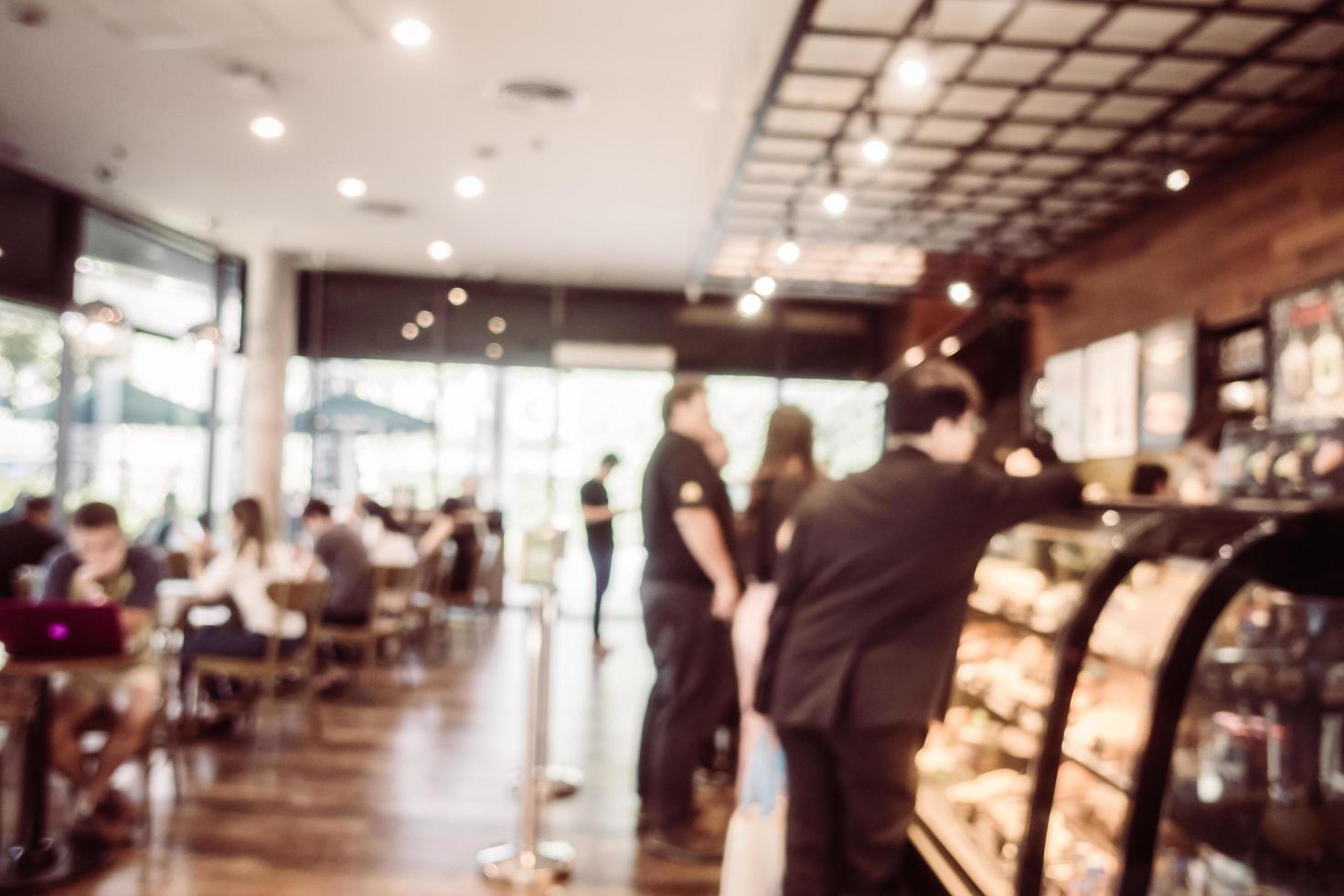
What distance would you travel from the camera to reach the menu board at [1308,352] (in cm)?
431

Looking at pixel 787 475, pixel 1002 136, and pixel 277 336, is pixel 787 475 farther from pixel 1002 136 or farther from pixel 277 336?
pixel 277 336

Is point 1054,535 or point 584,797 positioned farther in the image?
point 584,797

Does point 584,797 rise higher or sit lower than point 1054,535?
lower

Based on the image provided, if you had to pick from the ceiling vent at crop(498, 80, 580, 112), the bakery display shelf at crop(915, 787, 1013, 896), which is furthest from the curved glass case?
the ceiling vent at crop(498, 80, 580, 112)

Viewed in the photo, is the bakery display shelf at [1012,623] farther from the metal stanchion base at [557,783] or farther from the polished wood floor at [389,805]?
the metal stanchion base at [557,783]

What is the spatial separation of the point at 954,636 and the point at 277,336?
9.83 meters

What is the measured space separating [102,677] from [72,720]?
196mm

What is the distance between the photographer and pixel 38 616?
133 inches

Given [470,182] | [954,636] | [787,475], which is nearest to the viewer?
[954,636]

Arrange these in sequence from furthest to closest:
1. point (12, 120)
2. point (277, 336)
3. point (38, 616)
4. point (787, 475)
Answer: point (277, 336), point (12, 120), point (787, 475), point (38, 616)

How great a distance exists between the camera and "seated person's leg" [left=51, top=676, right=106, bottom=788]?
12.8ft

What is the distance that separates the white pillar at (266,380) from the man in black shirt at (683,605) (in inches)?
309

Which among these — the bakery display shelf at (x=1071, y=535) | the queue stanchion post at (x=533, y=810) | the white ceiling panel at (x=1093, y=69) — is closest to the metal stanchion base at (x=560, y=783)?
the queue stanchion post at (x=533, y=810)

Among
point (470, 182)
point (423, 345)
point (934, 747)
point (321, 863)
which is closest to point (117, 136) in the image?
point (470, 182)
